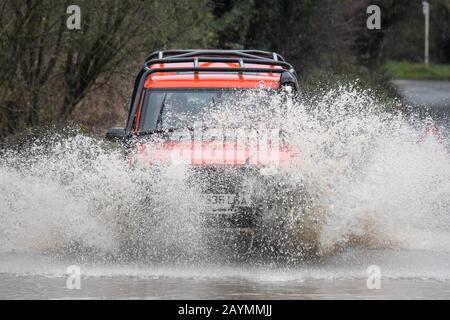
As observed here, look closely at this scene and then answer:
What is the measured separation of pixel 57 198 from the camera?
12.4 meters

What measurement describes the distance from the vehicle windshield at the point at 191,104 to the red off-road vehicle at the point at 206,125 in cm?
1

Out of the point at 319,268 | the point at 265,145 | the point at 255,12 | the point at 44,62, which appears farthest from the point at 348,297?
Result: the point at 255,12

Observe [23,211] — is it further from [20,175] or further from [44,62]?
[44,62]

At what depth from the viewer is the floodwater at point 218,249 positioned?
10.1 metres

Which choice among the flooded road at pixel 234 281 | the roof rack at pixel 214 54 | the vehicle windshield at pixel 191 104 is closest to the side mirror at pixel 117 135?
the vehicle windshield at pixel 191 104

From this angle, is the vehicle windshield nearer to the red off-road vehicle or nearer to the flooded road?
the red off-road vehicle

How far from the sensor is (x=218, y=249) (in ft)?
38.4

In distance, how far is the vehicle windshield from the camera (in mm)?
12406

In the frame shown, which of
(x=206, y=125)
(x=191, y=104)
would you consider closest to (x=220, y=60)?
(x=191, y=104)

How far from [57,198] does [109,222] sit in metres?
0.94

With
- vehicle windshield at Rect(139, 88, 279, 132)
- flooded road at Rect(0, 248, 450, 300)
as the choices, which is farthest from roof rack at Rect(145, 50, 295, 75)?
flooded road at Rect(0, 248, 450, 300)

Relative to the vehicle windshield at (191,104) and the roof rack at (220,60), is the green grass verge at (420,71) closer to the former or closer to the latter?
the roof rack at (220,60)

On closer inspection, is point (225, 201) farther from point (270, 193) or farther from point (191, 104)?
point (191, 104)

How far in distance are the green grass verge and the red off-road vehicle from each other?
43868mm
